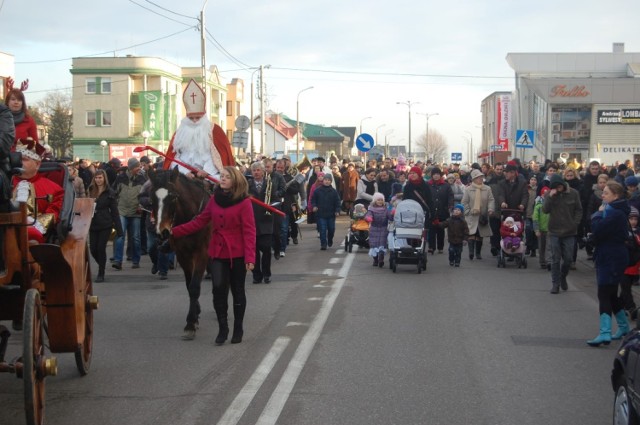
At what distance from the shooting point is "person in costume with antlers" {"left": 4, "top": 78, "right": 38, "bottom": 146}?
24.6ft

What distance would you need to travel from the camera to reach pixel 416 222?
56.2 feet

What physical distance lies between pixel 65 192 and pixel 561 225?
29.3ft

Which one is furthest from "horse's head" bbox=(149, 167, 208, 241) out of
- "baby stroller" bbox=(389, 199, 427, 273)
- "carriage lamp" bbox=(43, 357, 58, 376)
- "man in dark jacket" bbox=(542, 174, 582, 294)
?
"baby stroller" bbox=(389, 199, 427, 273)

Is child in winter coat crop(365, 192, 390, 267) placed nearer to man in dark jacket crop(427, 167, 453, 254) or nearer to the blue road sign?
man in dark jacket crop(427, 167, 453, 254)

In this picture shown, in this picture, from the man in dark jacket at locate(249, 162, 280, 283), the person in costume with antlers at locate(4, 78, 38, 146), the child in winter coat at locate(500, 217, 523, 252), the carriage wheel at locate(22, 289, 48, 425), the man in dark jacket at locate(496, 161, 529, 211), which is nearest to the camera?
the carriage wheel at locate(22, 289, 48, 425)

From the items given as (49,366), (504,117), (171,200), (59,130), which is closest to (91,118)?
(59,130)

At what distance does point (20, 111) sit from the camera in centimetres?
766

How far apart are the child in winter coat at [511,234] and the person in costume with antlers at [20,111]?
11.7m

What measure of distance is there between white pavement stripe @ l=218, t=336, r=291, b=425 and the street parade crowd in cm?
55

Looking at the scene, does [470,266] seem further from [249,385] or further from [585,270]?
[249,385]

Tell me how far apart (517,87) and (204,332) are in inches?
2983

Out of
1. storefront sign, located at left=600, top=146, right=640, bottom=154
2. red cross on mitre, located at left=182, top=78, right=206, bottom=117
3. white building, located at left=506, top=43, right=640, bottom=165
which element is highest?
white building, located at left=506, top=43, right=640, bottom=165

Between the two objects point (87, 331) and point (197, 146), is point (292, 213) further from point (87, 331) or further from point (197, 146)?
point (87, 331)

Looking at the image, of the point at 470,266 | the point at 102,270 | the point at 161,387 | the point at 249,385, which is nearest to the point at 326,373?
the point at 249,385
